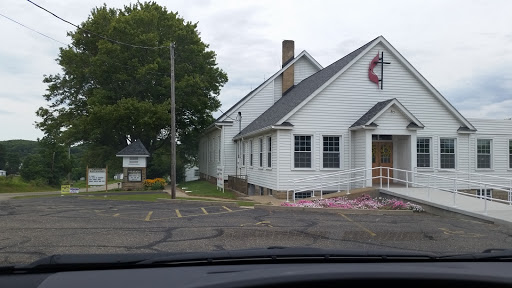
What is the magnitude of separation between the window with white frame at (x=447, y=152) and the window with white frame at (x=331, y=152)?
5.33 m

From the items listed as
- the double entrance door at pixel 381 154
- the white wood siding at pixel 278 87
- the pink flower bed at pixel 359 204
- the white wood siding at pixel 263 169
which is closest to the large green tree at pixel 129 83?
the white wood siding at pixel 278 87

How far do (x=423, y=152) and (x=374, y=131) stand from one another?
3500 mm

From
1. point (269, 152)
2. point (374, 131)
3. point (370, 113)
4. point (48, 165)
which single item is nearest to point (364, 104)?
point (370, 113)

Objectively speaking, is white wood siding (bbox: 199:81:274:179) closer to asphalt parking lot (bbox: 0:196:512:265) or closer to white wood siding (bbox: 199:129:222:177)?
white wood siding (bbox: 199:129:222:177)

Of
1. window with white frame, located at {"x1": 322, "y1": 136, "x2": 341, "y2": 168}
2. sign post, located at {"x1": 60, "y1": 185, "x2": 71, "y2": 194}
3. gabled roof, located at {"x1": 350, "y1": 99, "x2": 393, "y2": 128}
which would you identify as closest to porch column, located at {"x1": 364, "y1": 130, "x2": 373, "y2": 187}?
gabled roof, located at {"x1": 350, "y1": 99, "x2": 393, "y2": 128}

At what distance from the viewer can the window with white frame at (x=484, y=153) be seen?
78.3ft

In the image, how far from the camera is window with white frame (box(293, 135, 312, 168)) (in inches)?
843

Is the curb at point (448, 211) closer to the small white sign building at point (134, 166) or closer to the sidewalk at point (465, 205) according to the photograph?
the sidewalk at point (465, 205)

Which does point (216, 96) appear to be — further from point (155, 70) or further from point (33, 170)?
point (33, 170)

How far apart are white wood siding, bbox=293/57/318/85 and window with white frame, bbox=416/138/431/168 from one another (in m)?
11.0

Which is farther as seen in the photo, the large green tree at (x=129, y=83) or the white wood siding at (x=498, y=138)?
the large green tree at (x=129, y=83)

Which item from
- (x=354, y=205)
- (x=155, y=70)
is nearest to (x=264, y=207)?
(x=354, y=205)

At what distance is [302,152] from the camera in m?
21.5

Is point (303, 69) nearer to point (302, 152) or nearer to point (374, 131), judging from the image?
point (302, 152)
